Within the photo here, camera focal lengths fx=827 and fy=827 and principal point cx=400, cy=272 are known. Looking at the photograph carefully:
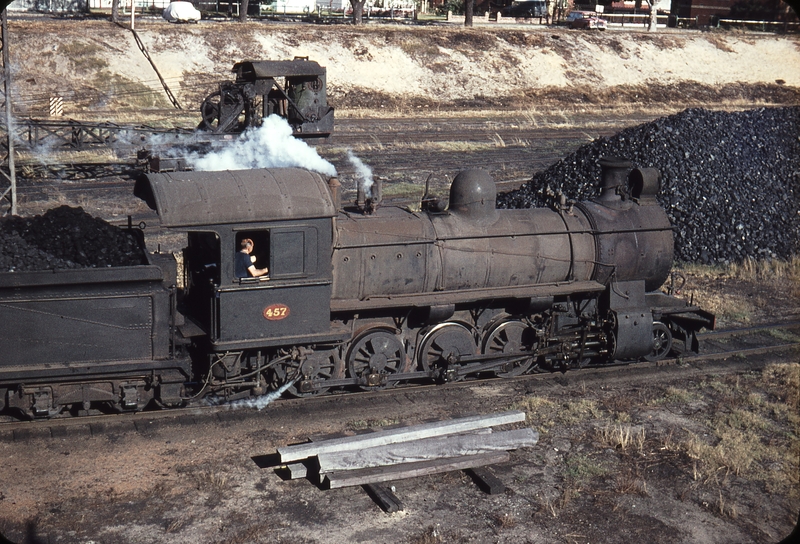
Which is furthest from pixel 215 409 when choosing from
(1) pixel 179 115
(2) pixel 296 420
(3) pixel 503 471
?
(1) pixel 179 115

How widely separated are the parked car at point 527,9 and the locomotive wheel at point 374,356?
66.0m

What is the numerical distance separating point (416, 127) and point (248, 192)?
3129cm

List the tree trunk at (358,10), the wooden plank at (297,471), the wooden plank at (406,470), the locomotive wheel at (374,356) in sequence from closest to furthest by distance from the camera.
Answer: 1. the wooden plank at (406,470)
2. the wooden plank at (297,471)
3. the locomotive wheel at (374,356)
4. the tree trunk at (358,10)

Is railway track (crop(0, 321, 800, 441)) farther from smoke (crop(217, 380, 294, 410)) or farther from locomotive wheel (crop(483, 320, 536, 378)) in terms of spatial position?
locomotive wheel (crop(483, 320, 536, 378))

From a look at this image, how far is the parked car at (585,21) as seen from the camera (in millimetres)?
65562

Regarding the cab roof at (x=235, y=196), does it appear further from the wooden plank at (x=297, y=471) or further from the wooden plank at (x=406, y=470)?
the wooden plank at (x=406, y=470)

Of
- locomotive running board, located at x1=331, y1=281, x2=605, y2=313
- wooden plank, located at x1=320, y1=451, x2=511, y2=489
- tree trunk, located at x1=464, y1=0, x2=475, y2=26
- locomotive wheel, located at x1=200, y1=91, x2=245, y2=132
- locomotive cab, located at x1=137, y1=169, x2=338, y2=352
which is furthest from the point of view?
tree trunk, located at x1=464, y1=0, x2=475, y2=26

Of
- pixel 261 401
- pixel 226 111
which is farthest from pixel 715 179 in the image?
pixel 226 111

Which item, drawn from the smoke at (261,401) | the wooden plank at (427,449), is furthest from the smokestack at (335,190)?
the wooden plank at (427,449)

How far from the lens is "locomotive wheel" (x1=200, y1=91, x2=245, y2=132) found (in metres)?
29.3

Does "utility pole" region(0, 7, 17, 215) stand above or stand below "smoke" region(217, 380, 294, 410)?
above

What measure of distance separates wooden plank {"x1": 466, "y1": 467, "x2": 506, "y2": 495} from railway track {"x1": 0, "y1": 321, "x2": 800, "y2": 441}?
249cm

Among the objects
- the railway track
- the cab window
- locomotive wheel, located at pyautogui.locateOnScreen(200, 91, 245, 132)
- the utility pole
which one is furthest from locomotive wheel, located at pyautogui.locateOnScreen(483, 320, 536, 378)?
locomotive wheel, located at pyautogui.locateOnScreen(200, 91, 245, 132)

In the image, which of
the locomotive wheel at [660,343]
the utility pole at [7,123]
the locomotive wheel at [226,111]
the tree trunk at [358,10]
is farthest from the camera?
the tree trunk at [358,10]
